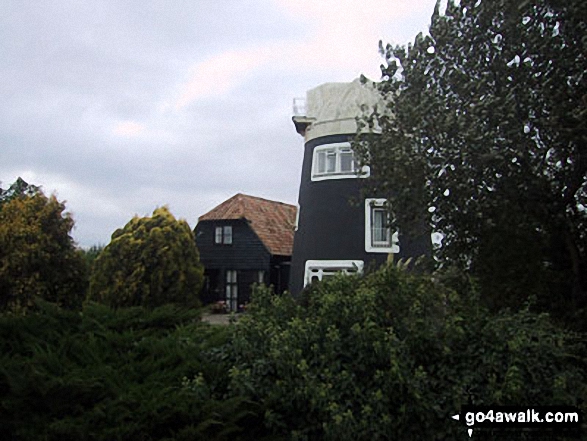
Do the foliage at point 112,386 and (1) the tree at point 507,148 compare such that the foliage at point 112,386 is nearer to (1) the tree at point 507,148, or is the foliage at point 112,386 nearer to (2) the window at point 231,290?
(1) the tree at point 507,148

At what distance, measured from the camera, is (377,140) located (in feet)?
33.3

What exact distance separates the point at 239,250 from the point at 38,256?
1582cm

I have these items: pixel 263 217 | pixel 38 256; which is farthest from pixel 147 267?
pixel 263 217

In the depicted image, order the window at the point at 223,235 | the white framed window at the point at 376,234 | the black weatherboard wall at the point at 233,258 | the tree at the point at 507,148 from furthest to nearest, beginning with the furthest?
the window at the point at 223,235 < the black weatherboard wall at the point at 233,258 < the white framed window at the point at 376,234 < the tree at the point at 507,148

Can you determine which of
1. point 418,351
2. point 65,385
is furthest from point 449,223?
point 65,385

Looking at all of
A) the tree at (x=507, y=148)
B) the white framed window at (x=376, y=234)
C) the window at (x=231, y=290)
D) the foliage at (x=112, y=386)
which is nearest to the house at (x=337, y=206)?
the white framed window at (x=376, y=234)

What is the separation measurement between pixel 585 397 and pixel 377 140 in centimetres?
618

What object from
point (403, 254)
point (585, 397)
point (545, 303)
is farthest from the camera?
point (403, 254)

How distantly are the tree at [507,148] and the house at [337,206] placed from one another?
9799 millimetres

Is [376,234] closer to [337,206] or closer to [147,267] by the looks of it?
[337,206]

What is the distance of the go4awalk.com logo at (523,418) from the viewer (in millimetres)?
4625

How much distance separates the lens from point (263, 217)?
97.9ft

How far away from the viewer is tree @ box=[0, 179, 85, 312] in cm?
1280

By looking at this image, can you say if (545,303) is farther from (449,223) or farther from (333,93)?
(333,93)
